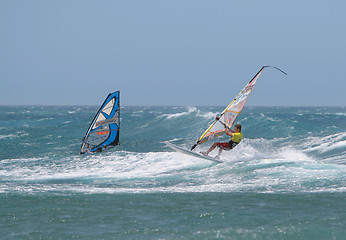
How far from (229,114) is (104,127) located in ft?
12.8

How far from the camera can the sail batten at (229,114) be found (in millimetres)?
13367

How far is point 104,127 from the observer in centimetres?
1266

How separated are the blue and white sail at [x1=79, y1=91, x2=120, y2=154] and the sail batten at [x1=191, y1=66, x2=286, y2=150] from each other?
8.25 ft

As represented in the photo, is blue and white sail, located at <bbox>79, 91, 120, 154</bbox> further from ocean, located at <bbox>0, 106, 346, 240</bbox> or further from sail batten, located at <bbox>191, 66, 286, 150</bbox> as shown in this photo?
sail batten, located at <bbox>191, 66, 286, 150</bbox>

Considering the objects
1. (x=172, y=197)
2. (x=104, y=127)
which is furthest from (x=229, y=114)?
(x=172, y=197)

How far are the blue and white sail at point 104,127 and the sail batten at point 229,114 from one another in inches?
99.0

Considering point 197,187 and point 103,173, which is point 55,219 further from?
point 103,173

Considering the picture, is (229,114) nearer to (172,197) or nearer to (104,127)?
(104,127)

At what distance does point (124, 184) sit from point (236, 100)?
472cm

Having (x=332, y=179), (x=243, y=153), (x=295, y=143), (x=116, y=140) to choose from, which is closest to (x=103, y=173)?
(x=116, y=140)

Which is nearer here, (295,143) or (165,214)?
(165,214)

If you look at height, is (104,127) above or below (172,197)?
above

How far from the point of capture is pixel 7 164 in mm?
15102

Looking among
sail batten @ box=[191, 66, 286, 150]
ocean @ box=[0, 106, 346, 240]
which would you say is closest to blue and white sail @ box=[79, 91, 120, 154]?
ocean @ box=[0, 106, 346, 240]
